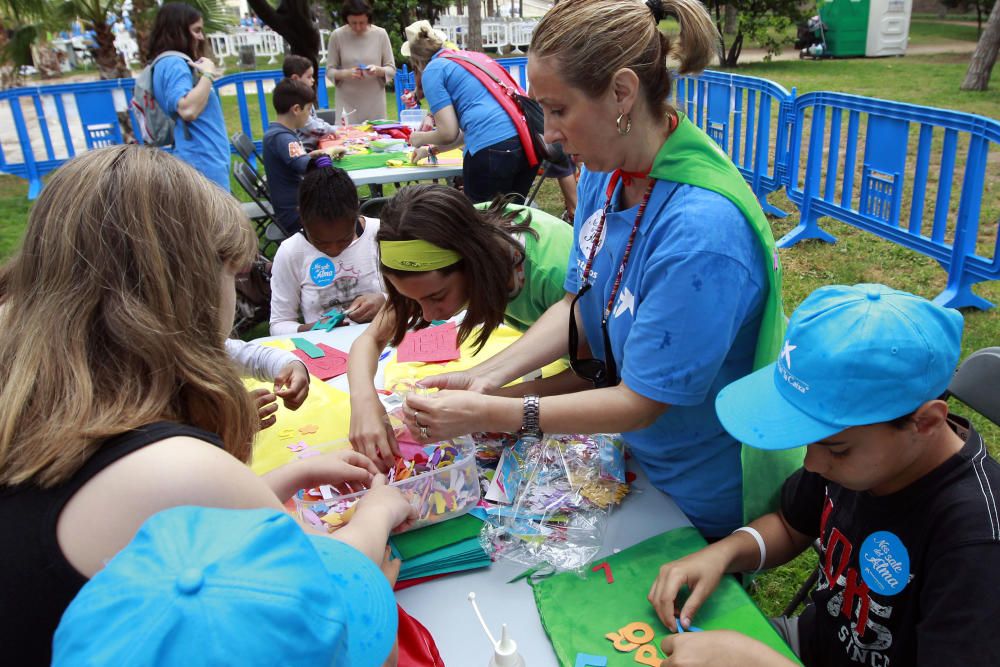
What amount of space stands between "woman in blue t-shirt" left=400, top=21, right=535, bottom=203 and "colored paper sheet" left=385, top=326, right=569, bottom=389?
95.0 inches

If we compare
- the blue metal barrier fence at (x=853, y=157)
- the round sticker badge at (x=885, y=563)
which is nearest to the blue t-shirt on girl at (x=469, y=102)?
the blue metal barrier fence at (x=853, y=157)

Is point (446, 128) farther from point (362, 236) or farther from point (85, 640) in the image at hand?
point (85, 640)

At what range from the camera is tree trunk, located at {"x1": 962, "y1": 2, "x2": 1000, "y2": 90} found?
10.6 metres

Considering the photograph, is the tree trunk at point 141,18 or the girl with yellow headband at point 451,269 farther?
the tree trunk at point 141,18

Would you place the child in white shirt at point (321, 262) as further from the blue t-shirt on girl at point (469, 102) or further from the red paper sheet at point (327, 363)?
the blue t-shirt on girl at point (469, 102)

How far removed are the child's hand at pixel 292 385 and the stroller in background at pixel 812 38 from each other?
1843 centimetres

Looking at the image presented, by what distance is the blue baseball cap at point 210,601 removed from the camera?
763mm

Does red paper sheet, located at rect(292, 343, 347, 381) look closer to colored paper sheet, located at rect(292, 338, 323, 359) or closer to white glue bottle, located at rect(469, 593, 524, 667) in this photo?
colored paper sheet, located at rect(292, 338, 323, 359)

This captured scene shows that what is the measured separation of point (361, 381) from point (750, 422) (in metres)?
1.13

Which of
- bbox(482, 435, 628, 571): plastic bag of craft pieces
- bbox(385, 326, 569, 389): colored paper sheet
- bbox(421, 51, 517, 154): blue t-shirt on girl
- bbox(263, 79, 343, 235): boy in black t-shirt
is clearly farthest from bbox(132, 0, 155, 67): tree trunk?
bbox(482, 435, 628, 571): plastic bag of craft pieces

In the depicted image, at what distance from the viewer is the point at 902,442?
1225 mm

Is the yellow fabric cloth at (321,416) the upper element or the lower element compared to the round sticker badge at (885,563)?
lower

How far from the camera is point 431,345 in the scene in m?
2.53

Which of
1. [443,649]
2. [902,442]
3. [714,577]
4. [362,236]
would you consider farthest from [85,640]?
[362,236]
